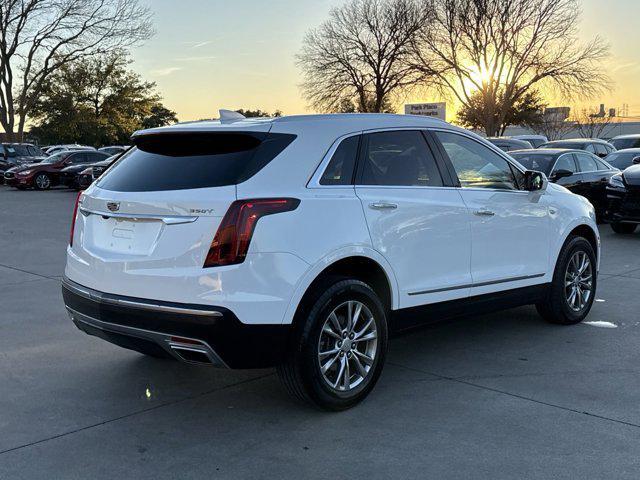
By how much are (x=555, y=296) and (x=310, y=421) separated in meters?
2.92

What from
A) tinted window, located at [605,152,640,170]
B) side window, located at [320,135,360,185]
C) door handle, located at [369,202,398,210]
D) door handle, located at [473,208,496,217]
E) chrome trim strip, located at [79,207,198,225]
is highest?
tinted window, located at [605,152,640,170]

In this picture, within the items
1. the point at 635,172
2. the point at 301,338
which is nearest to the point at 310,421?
the point at 301,338

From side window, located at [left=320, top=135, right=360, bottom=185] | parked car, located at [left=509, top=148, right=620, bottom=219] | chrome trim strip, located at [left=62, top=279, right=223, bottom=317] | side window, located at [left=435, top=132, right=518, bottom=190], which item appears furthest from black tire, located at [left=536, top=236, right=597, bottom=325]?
parked car, located at [left=509, top=148, right=620, bottom=219]

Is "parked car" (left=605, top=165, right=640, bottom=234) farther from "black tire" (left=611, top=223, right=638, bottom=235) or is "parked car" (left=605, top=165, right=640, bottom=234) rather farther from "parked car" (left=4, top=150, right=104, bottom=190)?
"parked car" (left=4, top=150, right=104, bottom=190)

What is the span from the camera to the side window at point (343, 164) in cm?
421

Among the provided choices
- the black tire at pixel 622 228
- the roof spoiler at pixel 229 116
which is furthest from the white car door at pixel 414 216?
the black tire at pixel 622 228

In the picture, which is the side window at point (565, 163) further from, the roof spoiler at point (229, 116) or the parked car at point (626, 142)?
the parked car at point (626, 142)

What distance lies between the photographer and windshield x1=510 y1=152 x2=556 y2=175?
1298 cm

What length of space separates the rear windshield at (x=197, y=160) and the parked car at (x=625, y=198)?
30.9 feet

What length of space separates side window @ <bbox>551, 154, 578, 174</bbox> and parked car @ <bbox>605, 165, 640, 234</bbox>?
3.40 ft

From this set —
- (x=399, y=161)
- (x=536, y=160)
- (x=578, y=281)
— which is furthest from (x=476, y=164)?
(x=536, y=160)

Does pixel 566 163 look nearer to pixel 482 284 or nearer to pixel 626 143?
pixel 482 284

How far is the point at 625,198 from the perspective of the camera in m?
12.0

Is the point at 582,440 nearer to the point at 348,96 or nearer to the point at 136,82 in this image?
the point at 348,96
